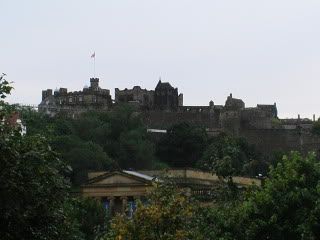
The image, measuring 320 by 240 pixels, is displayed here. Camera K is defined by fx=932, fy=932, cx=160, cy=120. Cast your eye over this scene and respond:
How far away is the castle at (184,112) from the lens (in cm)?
15375

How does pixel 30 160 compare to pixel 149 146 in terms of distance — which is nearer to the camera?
pixel 30 160

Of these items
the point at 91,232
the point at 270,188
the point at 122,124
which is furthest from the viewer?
the point at 122,124

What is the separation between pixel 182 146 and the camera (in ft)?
397

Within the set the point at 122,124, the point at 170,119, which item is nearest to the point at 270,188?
the point at 122,124

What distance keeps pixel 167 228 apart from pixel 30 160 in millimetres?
6726

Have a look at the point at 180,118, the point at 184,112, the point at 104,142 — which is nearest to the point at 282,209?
the point at 104,142

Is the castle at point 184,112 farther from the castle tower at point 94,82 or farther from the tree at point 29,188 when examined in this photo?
the tree at point 29,188

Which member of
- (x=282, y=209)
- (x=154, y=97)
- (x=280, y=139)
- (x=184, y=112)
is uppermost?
(x=154, y=97)

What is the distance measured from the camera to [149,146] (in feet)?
366

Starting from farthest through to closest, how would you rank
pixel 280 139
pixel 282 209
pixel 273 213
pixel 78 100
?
pixel 78 100 → pixel 280 139 → pixel 273 213 → pixel 282 209

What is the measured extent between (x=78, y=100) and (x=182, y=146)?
59378 mm

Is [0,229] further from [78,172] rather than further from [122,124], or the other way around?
[122,124]

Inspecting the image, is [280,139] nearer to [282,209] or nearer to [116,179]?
[116,179]

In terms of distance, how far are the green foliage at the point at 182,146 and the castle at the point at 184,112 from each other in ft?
87.9
